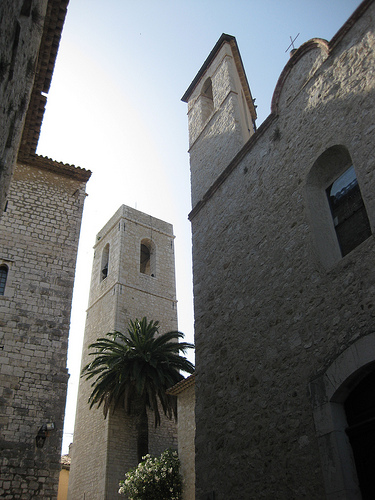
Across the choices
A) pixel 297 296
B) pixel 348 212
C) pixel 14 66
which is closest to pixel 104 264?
pixel 297 296

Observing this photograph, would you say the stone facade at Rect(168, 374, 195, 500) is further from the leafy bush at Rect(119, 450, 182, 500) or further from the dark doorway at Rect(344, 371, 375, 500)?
the dark doorway at Rect(344, 371, 375, 500)

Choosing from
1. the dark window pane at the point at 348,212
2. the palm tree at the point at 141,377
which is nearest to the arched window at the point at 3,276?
the dark window pane at the point at 348,212

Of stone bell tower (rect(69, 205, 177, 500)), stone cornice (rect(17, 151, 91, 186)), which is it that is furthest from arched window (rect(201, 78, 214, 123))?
stone bell tower (rect(69, 205, 177, 500))

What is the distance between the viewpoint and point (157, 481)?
524 inches

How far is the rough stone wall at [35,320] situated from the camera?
28.0 ft

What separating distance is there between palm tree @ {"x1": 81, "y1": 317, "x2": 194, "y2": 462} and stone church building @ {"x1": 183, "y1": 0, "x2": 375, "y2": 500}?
9060 millimetres

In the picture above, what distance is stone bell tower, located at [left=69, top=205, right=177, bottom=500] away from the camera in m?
17.4

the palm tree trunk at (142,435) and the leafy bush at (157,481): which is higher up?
the palm tree trunk at (142,435)

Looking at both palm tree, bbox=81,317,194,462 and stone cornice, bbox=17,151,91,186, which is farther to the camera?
palm tree, bbox=81,317,194,462

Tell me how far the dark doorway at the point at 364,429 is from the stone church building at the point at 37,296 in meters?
5.56

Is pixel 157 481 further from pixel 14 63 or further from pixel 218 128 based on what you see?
pixel 14 63

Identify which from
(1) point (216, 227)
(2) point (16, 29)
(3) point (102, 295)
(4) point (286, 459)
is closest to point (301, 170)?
(1) point (216, 227)

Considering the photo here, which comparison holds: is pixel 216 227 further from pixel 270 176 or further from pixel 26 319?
pixel 26 319

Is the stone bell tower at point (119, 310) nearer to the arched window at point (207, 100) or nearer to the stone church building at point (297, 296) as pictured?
the stone church building at point (297, 296)
